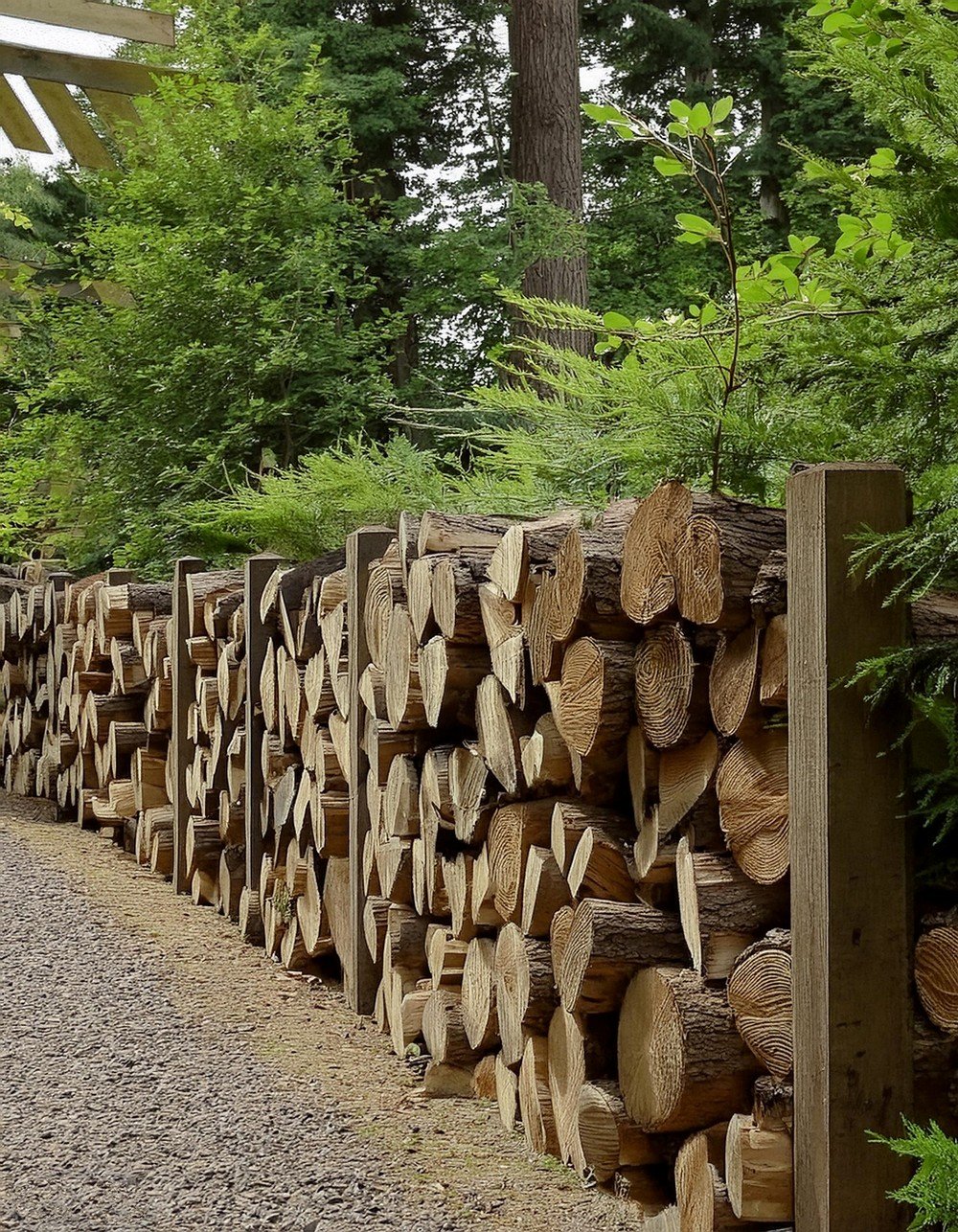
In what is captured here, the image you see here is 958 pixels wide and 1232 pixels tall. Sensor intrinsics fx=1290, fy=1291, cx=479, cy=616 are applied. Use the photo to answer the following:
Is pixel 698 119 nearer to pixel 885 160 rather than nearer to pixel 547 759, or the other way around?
pixel 885 160

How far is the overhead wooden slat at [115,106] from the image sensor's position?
28.0 ft

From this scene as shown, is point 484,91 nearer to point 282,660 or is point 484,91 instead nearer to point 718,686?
point 282,660

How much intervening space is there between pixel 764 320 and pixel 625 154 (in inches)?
525

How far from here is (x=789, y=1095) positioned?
74.8 inches

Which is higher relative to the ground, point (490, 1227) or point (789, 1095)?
point (789, 1095)

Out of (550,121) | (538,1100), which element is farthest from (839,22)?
(550,121)

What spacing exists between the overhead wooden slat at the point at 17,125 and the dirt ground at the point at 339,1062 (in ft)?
16.2

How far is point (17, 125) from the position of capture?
8281mm

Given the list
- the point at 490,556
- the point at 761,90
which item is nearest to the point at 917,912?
the point at 490,556

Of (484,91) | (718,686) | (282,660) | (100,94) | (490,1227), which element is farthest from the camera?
(484,91)

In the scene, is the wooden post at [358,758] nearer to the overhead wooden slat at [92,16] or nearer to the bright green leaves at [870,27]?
the bright green leaves at [870,27]

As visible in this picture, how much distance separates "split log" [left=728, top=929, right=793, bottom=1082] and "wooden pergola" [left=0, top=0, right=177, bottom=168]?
713 cm

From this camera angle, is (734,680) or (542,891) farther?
(542,891)

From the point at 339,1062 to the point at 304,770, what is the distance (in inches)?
47.6
